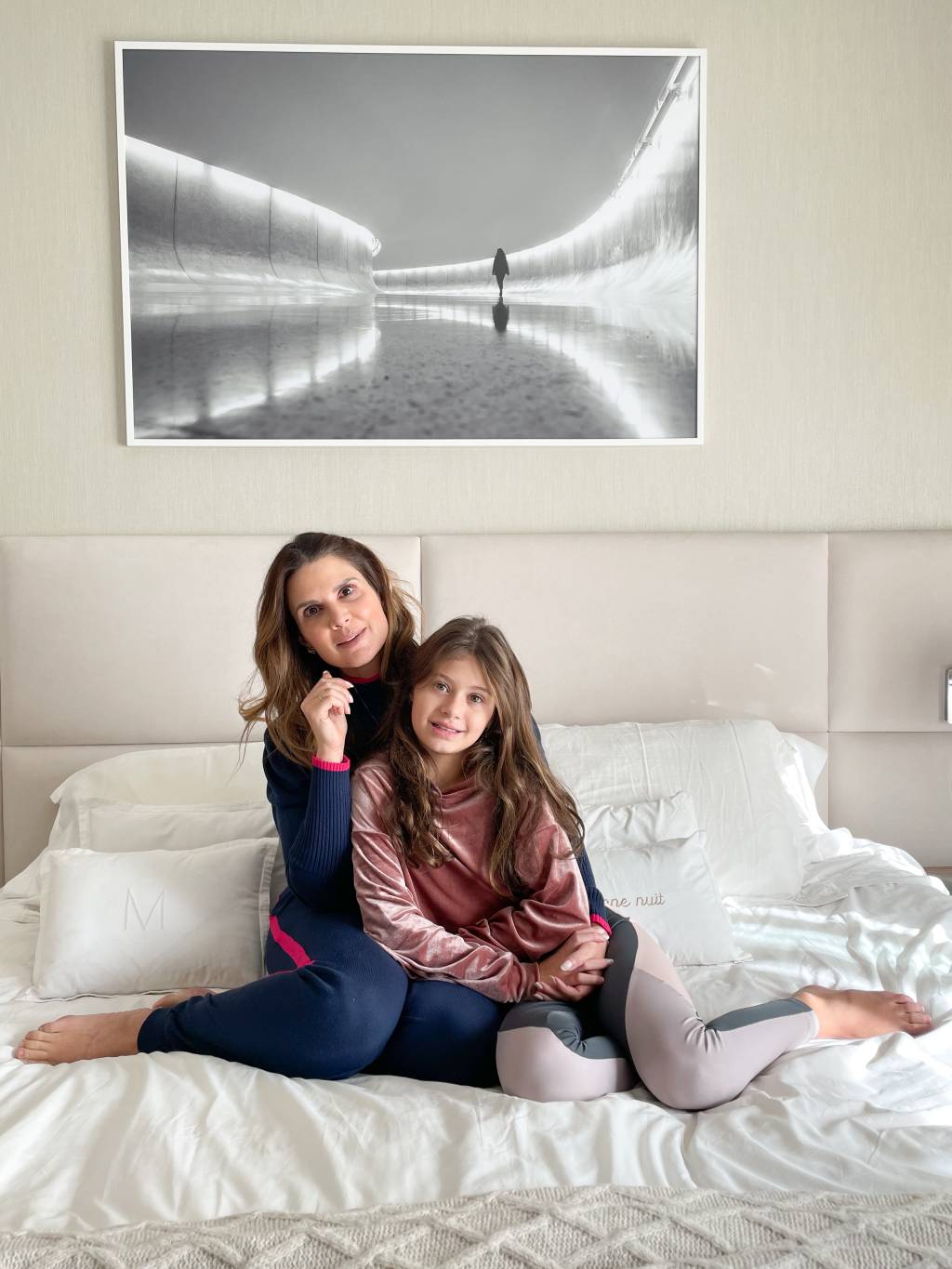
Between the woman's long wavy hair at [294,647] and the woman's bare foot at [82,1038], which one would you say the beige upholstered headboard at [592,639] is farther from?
the woman's bare foot at [82,1038]

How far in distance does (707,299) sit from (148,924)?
5.88 ft

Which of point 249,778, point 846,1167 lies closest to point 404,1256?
point 846,1167

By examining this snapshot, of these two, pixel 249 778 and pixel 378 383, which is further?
pixel 378 383

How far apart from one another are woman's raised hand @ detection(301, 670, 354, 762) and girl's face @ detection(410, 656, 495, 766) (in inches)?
4.2

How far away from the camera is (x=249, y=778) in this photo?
2.17 meters

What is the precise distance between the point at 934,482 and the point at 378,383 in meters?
1.31

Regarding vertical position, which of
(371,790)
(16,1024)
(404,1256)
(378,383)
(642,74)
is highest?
(642,74)

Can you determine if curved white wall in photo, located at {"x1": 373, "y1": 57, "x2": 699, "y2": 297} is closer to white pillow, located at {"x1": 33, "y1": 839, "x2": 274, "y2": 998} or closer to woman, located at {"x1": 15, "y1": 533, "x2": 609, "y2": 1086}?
woman, located at {"x1": 15, "y1": 533, "x2": 609, "y2": 1086}

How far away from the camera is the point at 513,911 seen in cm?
158

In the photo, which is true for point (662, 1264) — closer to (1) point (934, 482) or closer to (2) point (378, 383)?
(2) point (378, 383)

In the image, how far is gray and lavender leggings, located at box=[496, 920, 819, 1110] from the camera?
1292 millimetres

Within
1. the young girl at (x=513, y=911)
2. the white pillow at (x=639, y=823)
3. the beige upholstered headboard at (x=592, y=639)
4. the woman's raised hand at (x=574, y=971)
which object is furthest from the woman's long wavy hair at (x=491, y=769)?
the beige upholstered headboard at (x=592, y=639)

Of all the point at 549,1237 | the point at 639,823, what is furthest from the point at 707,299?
the point at 549,1237

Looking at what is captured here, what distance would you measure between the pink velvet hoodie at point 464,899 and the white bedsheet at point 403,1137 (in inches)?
7.0
